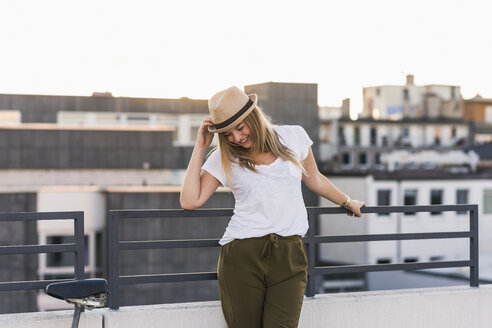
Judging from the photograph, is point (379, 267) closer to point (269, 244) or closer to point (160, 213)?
point (160, 213)

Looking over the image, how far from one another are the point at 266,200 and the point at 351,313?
188 cm

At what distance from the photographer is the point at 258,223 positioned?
3.79 m

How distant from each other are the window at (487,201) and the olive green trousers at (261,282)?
47941 millimetres

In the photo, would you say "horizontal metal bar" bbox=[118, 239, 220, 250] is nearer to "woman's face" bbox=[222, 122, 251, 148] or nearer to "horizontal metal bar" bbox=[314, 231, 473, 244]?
"horizontal metal bar" bbox=[314, 231, 473, 244]

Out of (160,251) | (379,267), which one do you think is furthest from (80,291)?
(160,251)

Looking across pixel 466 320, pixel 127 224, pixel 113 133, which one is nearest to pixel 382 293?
pixel 466 320

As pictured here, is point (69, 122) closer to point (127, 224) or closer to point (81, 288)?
point (127, 224)

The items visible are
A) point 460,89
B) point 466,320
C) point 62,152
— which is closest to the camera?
point 466,320

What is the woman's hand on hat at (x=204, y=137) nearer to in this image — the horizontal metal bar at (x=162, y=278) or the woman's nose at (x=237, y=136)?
the woman's nose at (x=237, y=136)

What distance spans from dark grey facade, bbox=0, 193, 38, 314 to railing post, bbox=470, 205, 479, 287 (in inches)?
1150

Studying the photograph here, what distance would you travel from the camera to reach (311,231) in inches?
204

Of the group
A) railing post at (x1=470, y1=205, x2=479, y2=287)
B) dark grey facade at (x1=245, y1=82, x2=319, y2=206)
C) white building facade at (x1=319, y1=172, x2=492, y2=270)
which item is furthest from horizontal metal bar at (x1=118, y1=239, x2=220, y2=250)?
dark grey facade at (x1=245, y1=82, x2=319, y2=206)

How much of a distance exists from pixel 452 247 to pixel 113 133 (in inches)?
864

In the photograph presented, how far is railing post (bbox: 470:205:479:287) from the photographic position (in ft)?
19.0
